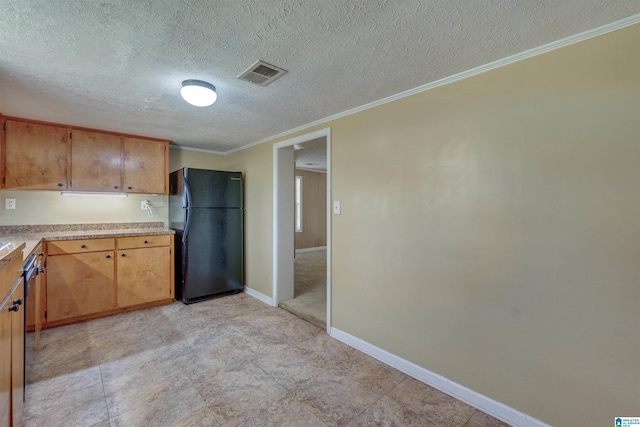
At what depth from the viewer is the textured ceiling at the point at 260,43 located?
123 centimetres

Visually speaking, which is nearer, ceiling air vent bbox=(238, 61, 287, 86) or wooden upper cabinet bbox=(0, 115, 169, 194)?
ceiling air vent bbox=(238, 61, 287, 86)

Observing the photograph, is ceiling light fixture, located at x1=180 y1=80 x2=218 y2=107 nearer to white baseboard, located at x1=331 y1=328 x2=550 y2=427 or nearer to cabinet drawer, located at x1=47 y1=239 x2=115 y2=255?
cabinet drawer, located at x1=47 y1=239 x2=115 y2=255

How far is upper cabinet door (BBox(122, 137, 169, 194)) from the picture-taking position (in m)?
3.38

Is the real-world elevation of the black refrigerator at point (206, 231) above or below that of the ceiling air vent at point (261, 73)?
below

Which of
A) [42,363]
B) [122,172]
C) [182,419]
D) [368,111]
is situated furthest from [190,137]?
[182,419]

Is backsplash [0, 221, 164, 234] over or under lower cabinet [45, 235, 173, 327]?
over

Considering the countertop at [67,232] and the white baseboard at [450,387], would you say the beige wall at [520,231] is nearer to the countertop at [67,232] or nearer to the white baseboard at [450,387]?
the white baseboard at [450,387]

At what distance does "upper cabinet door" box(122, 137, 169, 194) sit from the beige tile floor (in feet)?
5.37

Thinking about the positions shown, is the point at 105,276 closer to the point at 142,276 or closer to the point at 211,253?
the point at 142,276

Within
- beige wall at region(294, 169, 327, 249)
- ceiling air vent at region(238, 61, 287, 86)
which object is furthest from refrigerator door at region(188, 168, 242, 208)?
beige wall at region(294, 169, 327, 249)

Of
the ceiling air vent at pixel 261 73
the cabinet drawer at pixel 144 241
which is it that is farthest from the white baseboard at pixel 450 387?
the cabinet drawer at pixel 144 241

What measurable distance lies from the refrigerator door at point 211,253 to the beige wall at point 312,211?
3.26m

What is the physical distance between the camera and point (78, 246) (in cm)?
288

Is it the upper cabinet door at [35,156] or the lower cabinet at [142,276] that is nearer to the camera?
the upper cabinet door at [35,156]
